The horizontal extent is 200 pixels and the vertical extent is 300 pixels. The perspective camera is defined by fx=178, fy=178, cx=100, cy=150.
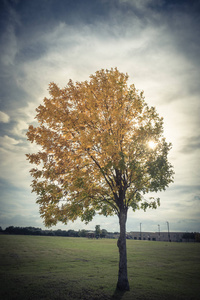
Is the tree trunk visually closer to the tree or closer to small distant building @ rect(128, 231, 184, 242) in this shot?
the tree

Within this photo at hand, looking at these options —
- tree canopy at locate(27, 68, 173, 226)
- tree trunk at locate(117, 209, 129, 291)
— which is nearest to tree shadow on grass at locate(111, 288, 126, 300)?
tree trunk at locate(117, 209, 129, 291)

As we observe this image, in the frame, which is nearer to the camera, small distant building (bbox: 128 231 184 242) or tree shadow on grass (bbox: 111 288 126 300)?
tree shadow on grass (bbox: 111 288 126 300)

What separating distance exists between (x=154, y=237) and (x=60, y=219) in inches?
4273

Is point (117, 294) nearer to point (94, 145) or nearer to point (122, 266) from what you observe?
point (122, 266)

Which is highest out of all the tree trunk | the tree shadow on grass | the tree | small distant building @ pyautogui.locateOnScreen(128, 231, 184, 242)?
the tree

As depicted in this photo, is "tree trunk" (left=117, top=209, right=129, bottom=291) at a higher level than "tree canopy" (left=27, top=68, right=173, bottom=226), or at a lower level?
lower

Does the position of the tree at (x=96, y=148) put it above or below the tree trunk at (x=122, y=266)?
above

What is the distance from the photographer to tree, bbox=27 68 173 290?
32.3 ft

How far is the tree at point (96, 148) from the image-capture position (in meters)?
9.84

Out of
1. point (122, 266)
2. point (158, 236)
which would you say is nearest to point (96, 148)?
point (122, 266)

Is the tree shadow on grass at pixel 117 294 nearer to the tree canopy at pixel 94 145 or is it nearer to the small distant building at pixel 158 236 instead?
the tree canopy at pixel 94 145

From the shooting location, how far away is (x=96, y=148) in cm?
1091

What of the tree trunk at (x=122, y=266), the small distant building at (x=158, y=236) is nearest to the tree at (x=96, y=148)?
the tree trunk at (x=122, y=266)

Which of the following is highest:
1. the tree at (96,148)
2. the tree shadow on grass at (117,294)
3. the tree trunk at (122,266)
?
the tree at (96,148)
